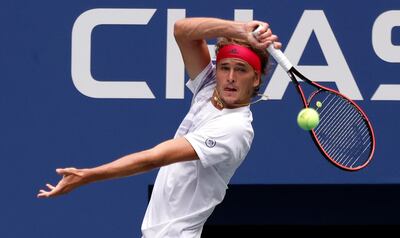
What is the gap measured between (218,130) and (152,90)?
133 cm

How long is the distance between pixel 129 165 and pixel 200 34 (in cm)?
64

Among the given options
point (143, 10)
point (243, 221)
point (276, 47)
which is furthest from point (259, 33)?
point (243, 221)

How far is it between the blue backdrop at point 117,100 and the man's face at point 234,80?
1.17 metres

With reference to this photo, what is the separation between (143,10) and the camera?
632cm

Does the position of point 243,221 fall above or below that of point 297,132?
below

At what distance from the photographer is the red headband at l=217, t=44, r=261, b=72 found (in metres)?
5.16

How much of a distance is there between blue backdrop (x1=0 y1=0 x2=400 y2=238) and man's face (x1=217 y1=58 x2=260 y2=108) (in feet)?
3.84

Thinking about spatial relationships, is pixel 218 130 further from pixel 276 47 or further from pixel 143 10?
pixel 143 10

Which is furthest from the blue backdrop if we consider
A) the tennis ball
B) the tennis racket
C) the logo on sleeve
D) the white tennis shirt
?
the logo on sleeve

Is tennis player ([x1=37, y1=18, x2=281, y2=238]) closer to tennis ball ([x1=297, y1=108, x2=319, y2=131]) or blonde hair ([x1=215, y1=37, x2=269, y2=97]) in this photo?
blonde hair ([x1=215, y1=37, x2=269, y2=97])

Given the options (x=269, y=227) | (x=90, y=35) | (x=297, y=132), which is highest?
(x=90, y=35)

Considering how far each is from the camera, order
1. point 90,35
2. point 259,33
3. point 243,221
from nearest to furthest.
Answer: point 259,33 → point 90,35 → point 243,221

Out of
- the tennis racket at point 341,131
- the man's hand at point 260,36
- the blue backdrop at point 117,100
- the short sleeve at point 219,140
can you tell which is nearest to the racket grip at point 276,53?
the man's hand at point 260,36

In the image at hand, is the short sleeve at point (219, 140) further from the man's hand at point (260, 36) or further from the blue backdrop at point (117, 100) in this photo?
the blue backdrop at point (117, 100)
